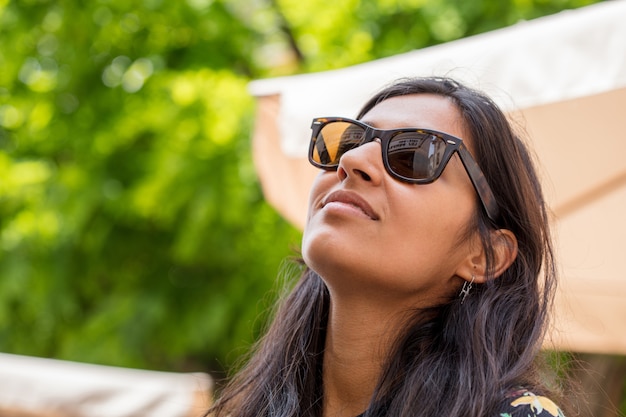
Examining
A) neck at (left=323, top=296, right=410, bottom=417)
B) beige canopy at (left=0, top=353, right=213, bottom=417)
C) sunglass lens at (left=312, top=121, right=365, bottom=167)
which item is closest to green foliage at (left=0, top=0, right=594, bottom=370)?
beige canopy at (left=0, top=353, right=213, bottom=417)

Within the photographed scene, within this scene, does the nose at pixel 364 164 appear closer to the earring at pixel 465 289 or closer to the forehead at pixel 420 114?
the forehead at pixel 420 114

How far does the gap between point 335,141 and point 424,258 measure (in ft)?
1.10

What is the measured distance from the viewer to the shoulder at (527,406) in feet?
4.64

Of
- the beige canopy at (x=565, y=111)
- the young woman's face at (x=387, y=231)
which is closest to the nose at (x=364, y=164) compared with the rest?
the young woman's face at (x=387, y=231)

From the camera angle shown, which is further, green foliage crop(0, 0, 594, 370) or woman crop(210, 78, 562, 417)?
green foliage crop(0, 0, 594, 370)

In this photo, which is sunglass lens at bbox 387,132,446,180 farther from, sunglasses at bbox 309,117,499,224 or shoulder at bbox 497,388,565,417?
shoulder at bbox 497,388,565,417

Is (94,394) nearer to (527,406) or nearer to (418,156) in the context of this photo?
(418,156)

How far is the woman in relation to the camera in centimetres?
162

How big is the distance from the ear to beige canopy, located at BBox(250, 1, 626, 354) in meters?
0.51

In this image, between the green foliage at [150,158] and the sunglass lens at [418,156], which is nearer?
the sunglass lens at [418,156]

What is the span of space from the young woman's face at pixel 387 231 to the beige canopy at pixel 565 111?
608mm

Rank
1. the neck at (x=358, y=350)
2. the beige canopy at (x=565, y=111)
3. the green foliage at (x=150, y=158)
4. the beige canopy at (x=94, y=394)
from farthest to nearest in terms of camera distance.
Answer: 1. the green foliage at (x=150, y=158)
2. the beige canopy at (x=94, y=394)
3. the beige canopy at (x=565, y=111)
4. the neck at (x=358, y=350)

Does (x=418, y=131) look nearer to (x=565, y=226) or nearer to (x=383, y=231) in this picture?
(x=383, y=231)

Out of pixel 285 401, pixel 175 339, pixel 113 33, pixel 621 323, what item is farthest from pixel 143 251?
pixel 285 401
